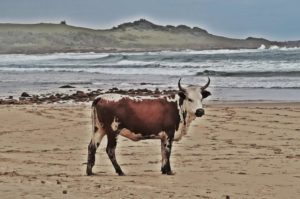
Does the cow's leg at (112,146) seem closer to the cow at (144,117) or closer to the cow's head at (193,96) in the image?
the cow at (144,117)

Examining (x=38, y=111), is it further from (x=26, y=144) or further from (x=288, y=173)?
(x=288, y=173)

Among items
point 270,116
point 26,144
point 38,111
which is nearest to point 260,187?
point 26,144

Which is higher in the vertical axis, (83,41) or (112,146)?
(83,41)

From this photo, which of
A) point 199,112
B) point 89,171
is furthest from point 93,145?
point 199,112

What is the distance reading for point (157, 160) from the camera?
41.1 feet

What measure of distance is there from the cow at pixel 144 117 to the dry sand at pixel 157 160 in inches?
19.1

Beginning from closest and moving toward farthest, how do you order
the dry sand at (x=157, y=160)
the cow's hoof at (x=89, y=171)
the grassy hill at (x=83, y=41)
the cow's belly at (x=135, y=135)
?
the dry sand at (x=157, y=160) < the cow's hoof at (x=89, y=171) < the cow's belly at (x=135, y=135) < the grassy hill at (x=83, y=41)

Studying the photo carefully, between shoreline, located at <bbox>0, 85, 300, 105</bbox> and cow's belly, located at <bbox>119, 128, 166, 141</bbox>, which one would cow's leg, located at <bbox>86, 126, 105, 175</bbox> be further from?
shoreline, located at <bbox>0, 85, 300, 105</bbox>

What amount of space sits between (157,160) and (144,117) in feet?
6.19

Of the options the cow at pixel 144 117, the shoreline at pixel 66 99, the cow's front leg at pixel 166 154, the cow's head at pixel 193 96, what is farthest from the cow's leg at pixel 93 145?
the shoreline at pixel 66 99

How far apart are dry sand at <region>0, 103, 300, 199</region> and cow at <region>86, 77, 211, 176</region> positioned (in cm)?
48

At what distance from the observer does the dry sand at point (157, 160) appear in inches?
361

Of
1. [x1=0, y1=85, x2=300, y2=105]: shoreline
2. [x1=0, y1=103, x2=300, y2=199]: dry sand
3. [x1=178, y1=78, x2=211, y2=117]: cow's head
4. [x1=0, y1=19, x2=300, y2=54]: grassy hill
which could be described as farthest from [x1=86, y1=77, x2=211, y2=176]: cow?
[x1=0, y1=19, x2=300, y2=54]: grassy hill

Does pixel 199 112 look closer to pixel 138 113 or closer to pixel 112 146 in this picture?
pixel 138 113
